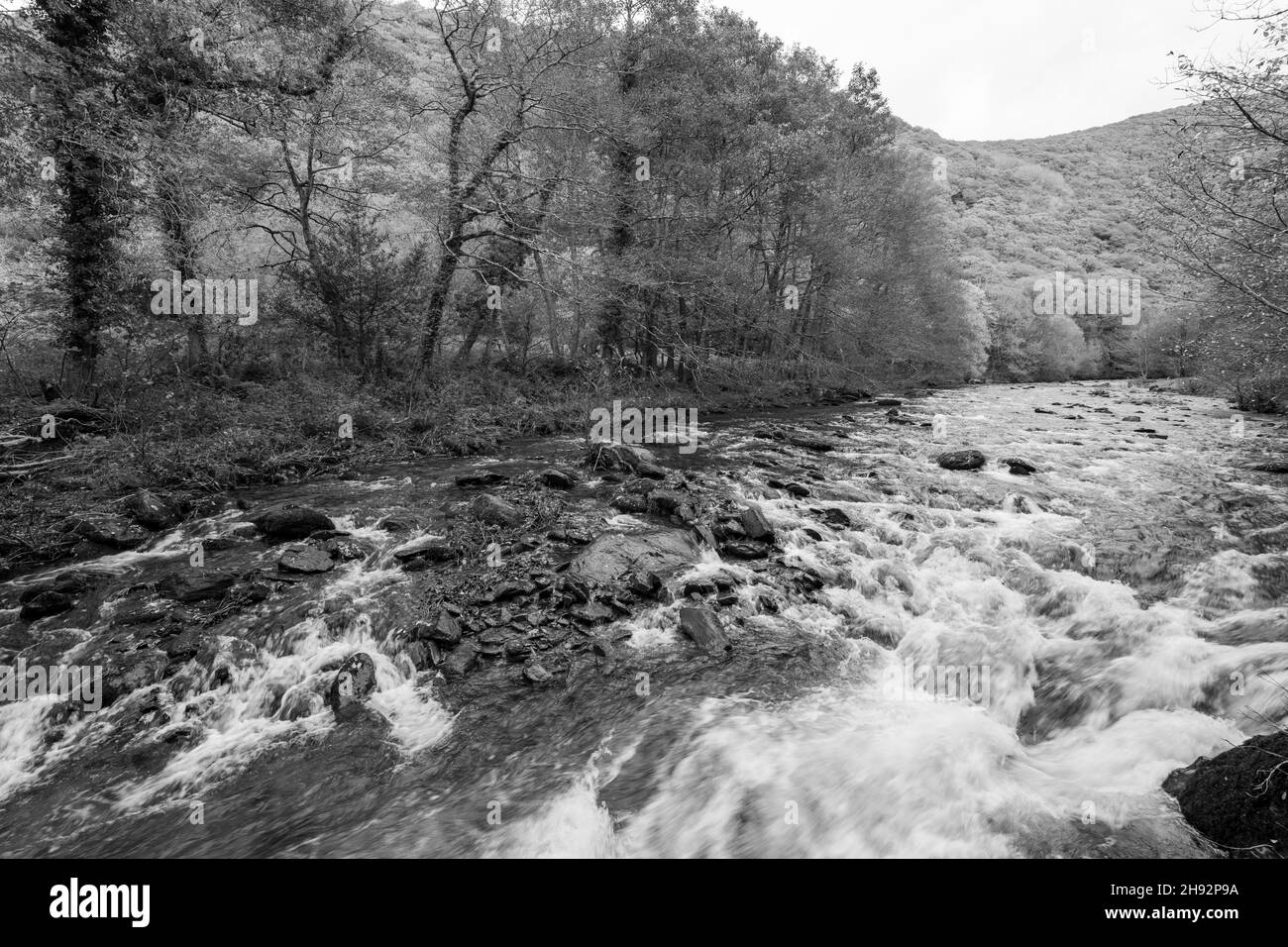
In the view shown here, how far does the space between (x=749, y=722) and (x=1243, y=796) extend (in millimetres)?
2859

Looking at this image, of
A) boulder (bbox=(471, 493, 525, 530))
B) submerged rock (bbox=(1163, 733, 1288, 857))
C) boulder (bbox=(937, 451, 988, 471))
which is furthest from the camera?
boulder (bbox=(937, 451, 988, 471))

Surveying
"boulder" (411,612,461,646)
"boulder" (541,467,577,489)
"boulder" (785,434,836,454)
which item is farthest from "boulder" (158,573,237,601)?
"boulder" (785,434,836,454)

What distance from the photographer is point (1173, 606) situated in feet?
19.3

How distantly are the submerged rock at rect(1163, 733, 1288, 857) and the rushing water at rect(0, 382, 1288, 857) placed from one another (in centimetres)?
18

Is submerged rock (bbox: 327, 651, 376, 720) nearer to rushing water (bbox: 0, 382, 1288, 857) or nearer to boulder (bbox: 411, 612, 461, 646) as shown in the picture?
rushing water (bbox: 0, 382, 1288, 857)

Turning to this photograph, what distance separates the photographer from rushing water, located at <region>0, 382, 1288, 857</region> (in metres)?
3.40

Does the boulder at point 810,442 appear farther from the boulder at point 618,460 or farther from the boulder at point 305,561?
the boulder at point 305,561

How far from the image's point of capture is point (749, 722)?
14.6ft

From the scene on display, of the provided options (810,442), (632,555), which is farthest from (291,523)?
(810,442)

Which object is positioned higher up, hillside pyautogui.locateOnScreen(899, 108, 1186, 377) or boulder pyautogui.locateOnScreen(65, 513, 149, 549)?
hillside pyautogui.locateOnScreen(899, 108, 1186, 377)

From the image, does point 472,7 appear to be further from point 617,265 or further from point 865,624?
point 865,624

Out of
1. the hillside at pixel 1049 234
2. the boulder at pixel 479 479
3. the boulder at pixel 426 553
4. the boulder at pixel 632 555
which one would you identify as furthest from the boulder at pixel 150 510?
the hillside at pixel 1049 234
